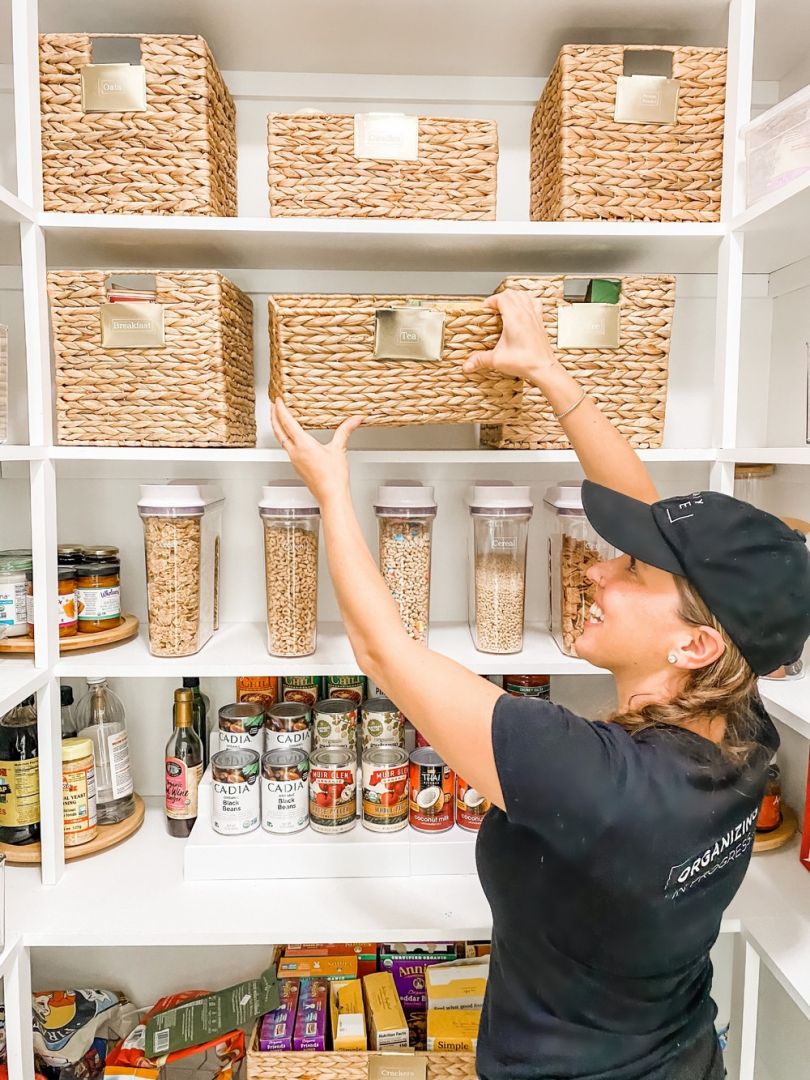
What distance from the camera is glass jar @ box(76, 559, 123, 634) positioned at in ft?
5.25

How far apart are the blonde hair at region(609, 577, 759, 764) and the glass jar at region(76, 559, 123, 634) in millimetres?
1038

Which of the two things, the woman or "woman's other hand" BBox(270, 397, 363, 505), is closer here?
the woman

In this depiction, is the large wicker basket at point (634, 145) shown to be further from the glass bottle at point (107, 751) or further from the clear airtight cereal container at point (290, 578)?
the glass bottle at point (107, 751)

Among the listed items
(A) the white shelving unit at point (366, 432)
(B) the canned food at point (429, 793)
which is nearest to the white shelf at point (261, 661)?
(A) the white shelving unit at point (366, 432)

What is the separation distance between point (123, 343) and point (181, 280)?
0.49ft

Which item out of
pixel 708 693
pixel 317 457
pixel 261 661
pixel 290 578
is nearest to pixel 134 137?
pixel 317 457

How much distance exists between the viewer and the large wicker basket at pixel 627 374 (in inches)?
58.1

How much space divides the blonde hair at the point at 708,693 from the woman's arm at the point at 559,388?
1.21ft

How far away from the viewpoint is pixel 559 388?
136cm

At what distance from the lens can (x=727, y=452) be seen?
1.48 m

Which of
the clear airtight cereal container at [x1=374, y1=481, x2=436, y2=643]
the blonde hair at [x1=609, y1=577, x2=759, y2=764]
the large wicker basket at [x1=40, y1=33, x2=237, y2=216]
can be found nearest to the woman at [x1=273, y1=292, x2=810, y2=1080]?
the blonde hair at [x1=609, y1=577, x2=759, y2=764]

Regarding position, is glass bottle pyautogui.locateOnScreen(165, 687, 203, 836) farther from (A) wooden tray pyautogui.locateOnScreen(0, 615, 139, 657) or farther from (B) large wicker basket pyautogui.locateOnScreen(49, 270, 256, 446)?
(B) large wicker basket pyautogui.locateOnScreen(49, 270, 256, 446)

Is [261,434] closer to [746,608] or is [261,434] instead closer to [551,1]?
[551,1]

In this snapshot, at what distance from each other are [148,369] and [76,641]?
0.52 metres
